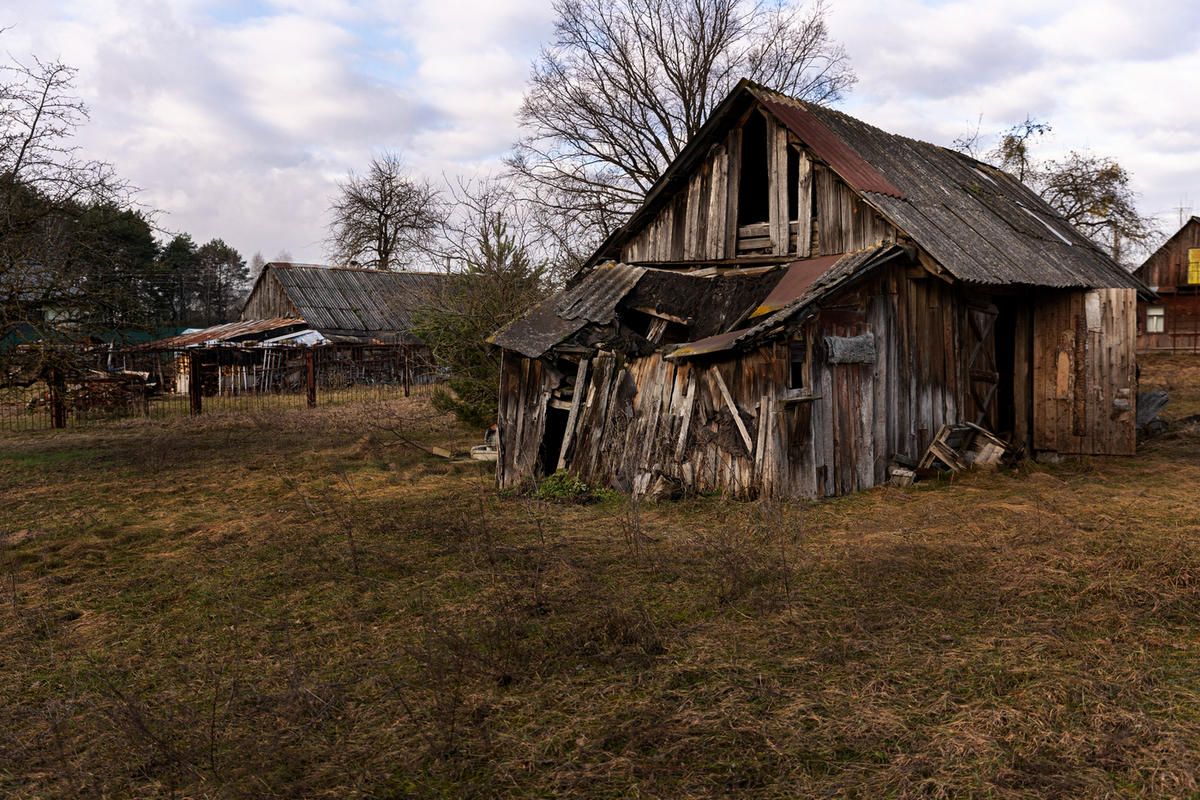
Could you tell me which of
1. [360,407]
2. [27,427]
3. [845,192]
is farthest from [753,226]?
[27,427]

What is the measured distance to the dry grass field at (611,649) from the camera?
3.78m

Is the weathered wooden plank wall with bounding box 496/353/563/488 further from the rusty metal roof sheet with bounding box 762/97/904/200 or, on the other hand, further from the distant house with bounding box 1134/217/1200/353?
the distant house with bounding box 1134/217/1200/353

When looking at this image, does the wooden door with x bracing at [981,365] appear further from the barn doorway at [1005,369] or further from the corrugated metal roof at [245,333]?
the corrugated metal roof at [245,333]

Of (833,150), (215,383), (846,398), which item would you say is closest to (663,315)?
(846,398)

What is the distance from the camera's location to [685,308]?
36.8 ft

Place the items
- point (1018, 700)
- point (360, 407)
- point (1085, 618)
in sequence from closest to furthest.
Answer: point (1018, 700), point (1085, 618), point (360, 407)

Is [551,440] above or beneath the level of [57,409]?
beneath

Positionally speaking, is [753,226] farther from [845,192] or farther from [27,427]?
[27,427]

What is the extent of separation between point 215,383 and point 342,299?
9985 mm

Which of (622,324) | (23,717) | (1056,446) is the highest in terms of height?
(622,324)

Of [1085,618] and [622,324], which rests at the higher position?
[622,324]

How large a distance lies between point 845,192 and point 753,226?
57.9 inches

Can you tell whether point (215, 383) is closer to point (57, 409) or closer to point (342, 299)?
point (57, 409)

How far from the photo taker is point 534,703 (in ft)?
14.7
